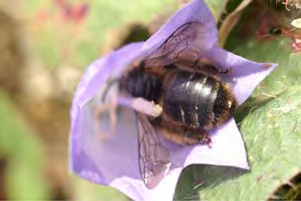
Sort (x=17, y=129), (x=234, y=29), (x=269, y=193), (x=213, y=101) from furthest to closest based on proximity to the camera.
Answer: (x=17, y=129), (x=234, y=29), (x=213, y=101), (x=269, y=193)

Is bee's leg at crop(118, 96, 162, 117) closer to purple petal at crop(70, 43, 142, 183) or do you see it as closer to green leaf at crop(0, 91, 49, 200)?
purple petal at crop(70, 43, 142, 183)

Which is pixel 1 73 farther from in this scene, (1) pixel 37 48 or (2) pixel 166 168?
(2) pixel 166 168

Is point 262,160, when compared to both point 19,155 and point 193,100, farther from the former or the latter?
point 19,155

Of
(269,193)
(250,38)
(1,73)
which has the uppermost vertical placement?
(250,38)

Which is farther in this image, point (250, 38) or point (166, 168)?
point (250, 38)

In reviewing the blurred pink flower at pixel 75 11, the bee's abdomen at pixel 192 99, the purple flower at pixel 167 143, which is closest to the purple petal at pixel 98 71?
the purple flower at pixel 167 143

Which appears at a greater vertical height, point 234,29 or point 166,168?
point 234,29

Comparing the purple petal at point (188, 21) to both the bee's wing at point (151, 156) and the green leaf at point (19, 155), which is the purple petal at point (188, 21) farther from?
the green leaf at point (19, 155)

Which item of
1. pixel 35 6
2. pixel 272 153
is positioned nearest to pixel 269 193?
pixel 272 153

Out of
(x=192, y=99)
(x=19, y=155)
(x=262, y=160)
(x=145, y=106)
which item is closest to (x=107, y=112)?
(x=145, y=106)
